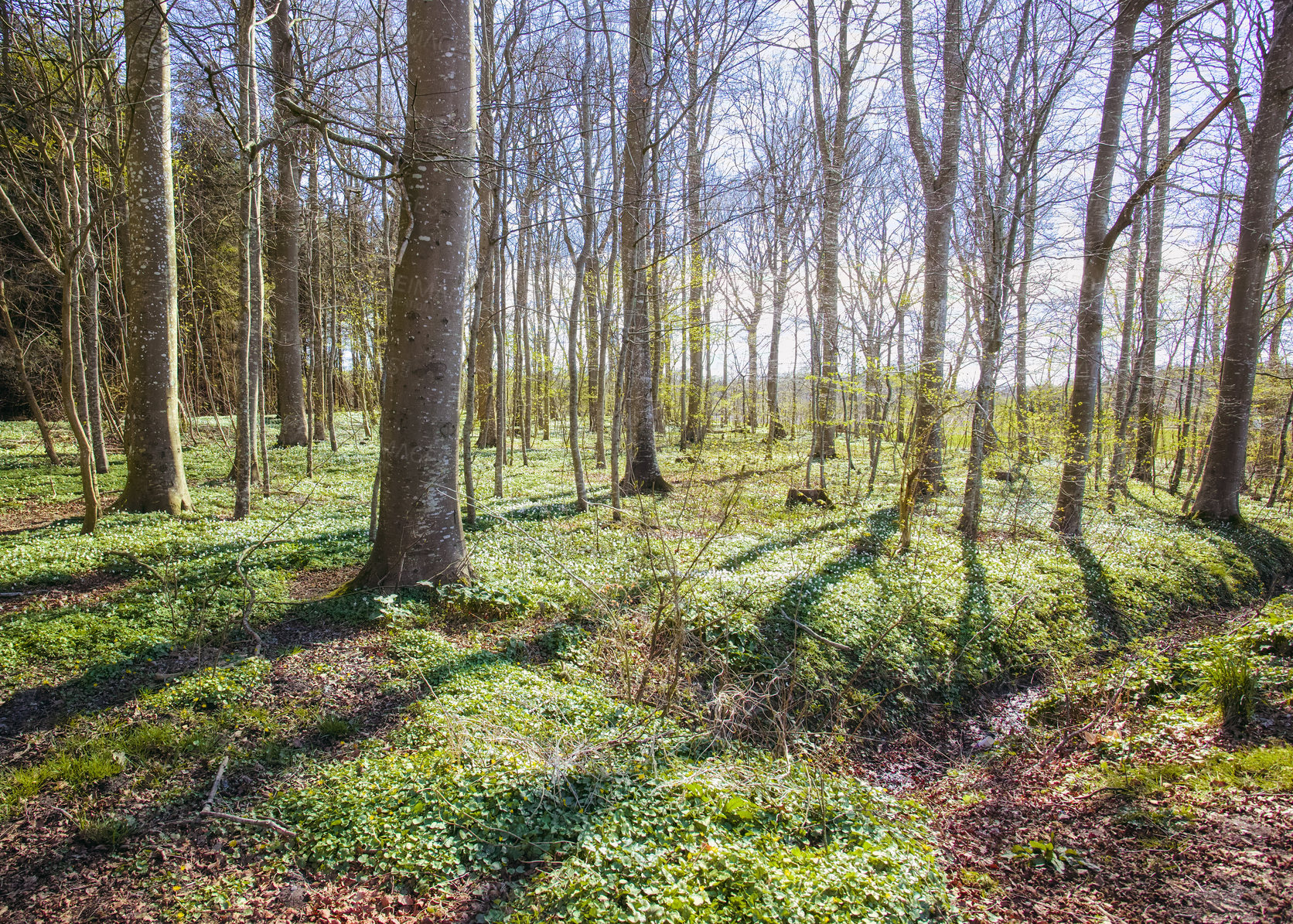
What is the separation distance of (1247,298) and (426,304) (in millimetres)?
14095

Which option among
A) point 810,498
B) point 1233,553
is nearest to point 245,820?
point 810,498

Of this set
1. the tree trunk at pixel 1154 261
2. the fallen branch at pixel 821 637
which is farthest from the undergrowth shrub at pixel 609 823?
the tree trunk at pixel 1154 261

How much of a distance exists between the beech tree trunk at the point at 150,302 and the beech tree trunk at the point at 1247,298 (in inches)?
676

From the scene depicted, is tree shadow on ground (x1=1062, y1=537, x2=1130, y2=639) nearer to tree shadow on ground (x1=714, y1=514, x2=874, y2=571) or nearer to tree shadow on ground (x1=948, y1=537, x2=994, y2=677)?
tree shadow on ground (x1=948, y1=537, x2=994, y2=677)

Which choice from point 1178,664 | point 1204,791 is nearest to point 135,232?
point 1204,791

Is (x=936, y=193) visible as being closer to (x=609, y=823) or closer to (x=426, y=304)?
(x=426, y=304)

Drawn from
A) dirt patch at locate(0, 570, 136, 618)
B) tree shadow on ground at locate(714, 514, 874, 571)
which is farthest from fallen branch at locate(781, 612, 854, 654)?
dirt patch at locate(0, 570, 136, 618)

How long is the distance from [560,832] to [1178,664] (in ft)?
19.3

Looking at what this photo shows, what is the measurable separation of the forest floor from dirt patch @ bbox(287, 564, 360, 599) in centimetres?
7

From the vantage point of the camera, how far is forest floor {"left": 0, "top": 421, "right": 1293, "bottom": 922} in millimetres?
2744

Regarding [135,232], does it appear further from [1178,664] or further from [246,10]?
[1178,664]

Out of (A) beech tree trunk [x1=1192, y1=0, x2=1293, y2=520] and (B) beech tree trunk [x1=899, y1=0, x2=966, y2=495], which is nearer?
(B) beech tree trunk [x1=899, y1=0, x2=966, y2=495]

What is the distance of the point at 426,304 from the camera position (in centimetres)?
537

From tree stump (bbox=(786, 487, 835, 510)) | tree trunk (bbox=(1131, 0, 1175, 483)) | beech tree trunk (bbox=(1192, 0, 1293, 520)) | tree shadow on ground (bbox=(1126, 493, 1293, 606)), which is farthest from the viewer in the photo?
tree trunk (bbox=(1131, 0, 1175, 483))
